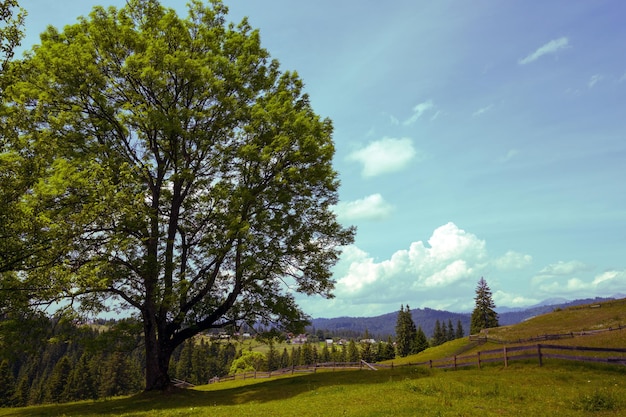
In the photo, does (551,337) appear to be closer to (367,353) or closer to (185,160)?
(185,160)

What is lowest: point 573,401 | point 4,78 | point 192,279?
point 573,401

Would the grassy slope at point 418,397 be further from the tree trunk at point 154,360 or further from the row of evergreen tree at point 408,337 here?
the row of evergreen tree at point 408,337

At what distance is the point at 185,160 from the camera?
23250 mm

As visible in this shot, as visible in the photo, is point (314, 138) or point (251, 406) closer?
point (251, 406)

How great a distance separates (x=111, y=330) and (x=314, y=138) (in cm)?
1589

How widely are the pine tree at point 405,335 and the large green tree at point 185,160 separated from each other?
9721 centimetres

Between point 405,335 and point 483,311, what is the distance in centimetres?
2418

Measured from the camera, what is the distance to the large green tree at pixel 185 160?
68.1ft

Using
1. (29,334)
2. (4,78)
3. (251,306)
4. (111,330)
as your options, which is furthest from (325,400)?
(4,78)

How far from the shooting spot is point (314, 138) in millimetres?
22641

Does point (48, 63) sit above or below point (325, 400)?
above

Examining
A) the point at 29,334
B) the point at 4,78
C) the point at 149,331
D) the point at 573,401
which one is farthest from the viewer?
the point at 149,331

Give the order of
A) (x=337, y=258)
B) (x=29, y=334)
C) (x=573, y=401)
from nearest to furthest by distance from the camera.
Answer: (x=573, y=401) → (x=29, y=334) → (x=337, y=258)

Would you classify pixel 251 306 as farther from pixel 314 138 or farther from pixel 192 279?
pixel 314 138
